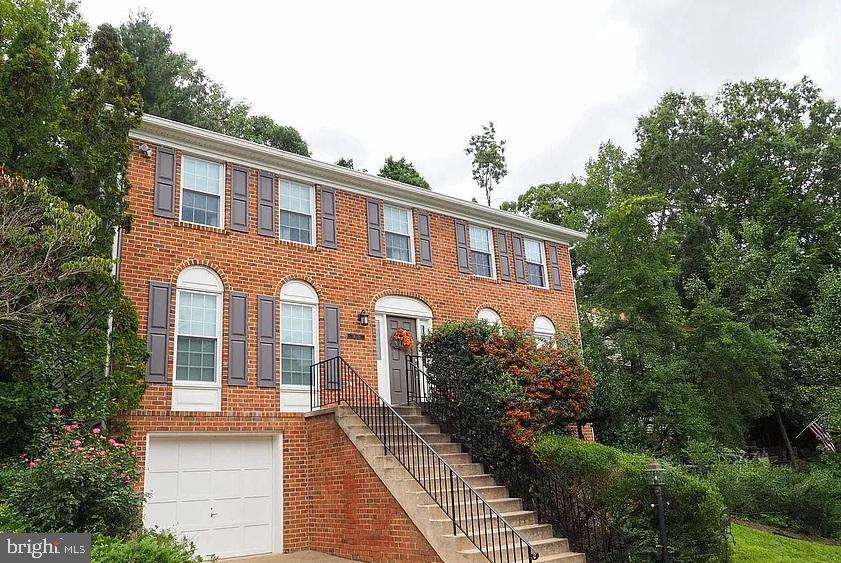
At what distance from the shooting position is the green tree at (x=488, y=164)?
1297 inches

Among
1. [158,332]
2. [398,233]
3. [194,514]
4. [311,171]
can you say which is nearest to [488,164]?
[398,233]

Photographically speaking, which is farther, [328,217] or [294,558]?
[328,217]

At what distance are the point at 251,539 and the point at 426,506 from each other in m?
3.69

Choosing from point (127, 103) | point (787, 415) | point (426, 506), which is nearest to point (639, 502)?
point (426, 506)

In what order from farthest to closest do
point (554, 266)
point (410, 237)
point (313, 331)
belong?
point (554, 266)
point (410, 237)
point (313, 331)

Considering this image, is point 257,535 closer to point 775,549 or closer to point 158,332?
point 158,332

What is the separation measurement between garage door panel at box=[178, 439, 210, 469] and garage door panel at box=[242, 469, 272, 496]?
2.36ft

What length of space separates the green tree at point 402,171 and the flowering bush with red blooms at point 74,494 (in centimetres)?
2223

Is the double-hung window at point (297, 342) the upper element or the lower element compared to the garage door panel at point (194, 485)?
upper

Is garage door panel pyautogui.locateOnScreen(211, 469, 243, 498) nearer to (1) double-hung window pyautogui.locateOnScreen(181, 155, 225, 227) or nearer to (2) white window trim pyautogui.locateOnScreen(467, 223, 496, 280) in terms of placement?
(1) double-hung window pyautogui.locateOnScreen(181, 155, 225, 227)

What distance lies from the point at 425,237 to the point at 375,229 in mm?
1427

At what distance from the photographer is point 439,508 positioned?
852cm

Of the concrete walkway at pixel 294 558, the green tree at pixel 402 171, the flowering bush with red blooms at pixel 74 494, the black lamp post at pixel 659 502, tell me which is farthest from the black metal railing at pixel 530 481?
the green tree at pixel 402 171

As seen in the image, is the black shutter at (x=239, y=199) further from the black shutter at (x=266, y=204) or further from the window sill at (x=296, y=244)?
the window sill at (x=296, y=244)
